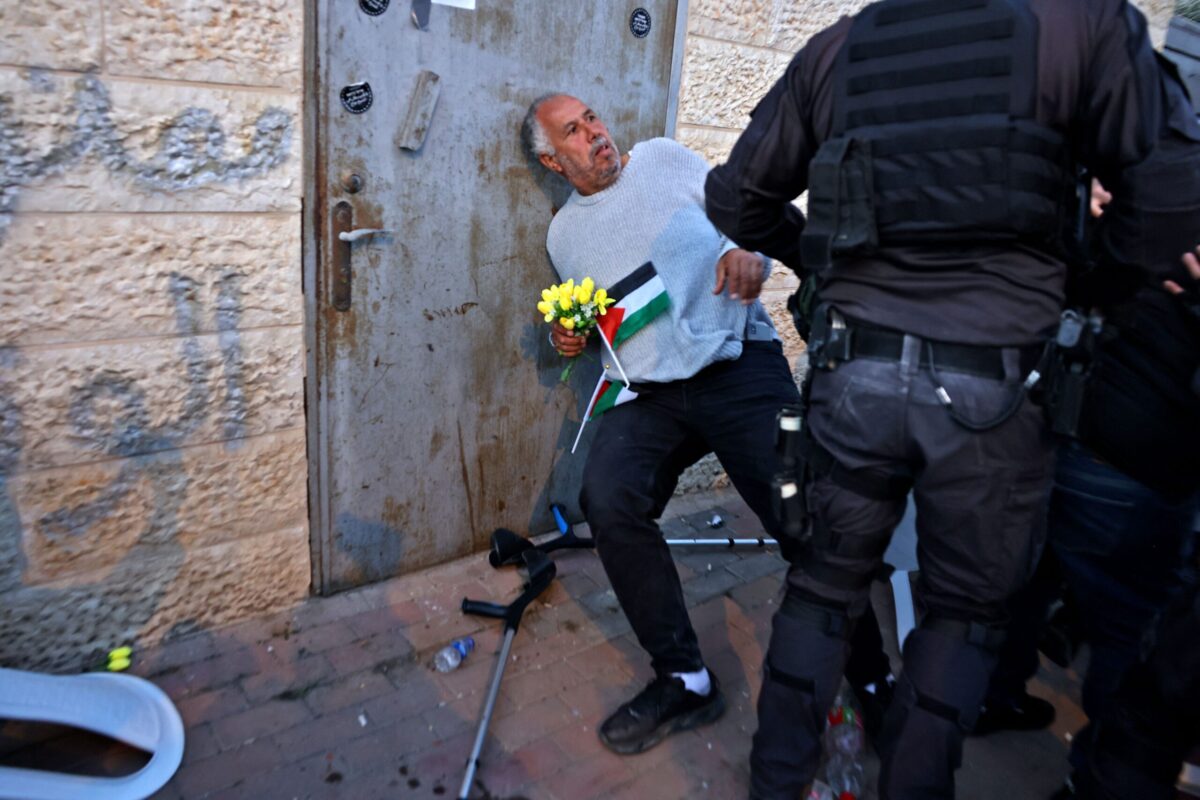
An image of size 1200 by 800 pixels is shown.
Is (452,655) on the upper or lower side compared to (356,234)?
lower

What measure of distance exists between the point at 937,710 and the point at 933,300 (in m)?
0.97

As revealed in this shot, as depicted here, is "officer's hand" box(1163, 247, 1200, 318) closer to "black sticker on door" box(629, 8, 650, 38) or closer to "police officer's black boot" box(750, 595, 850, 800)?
"police officer's black boot" box(750, 595, 850, 800)

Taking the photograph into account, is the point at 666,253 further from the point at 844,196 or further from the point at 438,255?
the point at 844,196

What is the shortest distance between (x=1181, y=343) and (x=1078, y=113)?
2.12ft

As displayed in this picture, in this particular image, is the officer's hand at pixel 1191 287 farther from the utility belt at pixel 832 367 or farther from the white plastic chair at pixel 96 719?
the white plastic chair at pixel 96 719

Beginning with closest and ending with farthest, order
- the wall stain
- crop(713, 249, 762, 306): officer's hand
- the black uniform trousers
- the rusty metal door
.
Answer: the black uniform trousers < crop(713, 249, 762, 306): officer's hand < the rusty metal door < the wall stain

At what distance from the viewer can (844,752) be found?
270 centimetres

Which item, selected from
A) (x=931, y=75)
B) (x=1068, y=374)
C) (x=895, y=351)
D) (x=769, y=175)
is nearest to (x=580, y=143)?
(x=769, y=175)

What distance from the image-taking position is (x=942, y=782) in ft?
7.06

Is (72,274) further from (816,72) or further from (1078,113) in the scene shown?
(1078,113)

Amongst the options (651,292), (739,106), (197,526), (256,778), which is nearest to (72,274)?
(197,526)

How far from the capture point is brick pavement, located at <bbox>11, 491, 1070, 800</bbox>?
99.9 inches

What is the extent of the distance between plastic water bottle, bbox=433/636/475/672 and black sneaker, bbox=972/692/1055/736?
5.49ft

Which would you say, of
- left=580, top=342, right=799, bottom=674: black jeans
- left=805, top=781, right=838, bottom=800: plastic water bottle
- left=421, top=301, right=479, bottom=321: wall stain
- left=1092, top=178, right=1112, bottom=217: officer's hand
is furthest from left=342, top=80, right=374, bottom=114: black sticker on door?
left=805, top=781, right=838, bottom=800: plastic water bottle
